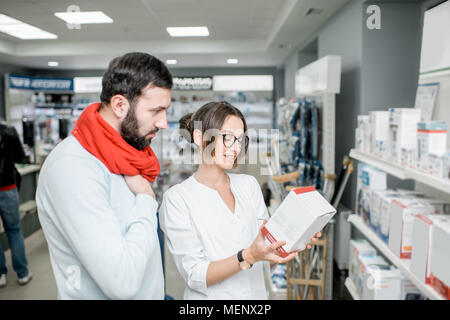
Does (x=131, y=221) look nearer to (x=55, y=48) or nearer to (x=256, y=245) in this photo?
(x=256, y=245)

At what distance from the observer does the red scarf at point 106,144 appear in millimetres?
695

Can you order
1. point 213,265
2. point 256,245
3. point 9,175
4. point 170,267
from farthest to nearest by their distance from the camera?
1. point 170,267
2. point 9,175
3. point 213,265
4. point 256,245

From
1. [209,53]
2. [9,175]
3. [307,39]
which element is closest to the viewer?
[9,175]

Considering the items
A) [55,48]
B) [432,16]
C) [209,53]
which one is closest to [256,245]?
A: [432,16]

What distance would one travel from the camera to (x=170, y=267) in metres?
3.21

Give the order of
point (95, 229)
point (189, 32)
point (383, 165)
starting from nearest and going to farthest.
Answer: point (95, 229)
point (383, 165)
point (189, 32)

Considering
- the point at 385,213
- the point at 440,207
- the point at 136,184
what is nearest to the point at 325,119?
the point at 385,213

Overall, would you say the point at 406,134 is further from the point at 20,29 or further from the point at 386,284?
the point at 20,29

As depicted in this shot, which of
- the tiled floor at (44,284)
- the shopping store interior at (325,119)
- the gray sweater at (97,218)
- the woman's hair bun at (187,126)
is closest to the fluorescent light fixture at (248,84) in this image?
the shopping store interior at (325,119)

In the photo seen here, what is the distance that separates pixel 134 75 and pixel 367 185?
147cm

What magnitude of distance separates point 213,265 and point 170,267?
8.01 feet

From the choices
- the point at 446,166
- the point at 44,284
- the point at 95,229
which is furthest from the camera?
the point at 44,284

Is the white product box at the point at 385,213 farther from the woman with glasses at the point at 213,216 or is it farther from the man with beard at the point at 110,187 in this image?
the man with beard at the point at 110,187

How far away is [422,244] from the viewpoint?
1.27m
